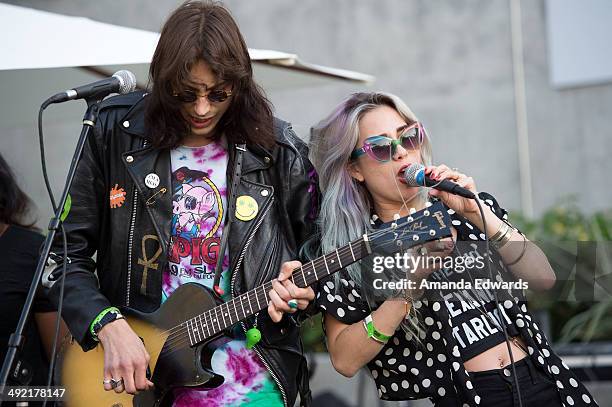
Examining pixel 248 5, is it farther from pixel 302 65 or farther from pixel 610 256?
pixel 610 256

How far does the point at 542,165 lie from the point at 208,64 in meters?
6.41

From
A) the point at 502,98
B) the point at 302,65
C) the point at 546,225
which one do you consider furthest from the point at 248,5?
the point at 302,65

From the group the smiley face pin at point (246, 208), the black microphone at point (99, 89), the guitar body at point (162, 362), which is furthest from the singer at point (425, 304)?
the black microphone at point (99, 89)

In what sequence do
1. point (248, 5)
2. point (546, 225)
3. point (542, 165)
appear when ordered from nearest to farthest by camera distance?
point (546, 225) < point (542, 165) < point (248, 5)

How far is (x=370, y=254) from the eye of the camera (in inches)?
110

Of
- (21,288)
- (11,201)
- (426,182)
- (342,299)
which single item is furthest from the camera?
(11,201)

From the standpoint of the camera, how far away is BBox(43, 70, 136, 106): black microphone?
9.41 feet

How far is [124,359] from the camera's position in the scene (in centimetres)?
291

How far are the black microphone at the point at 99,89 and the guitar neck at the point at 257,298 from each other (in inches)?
33.8

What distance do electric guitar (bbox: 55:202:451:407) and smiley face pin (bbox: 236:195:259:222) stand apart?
0.96 ft

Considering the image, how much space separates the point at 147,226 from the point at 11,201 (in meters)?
1.17

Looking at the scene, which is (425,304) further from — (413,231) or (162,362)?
(162,362)

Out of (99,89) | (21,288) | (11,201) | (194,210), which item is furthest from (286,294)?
(11,201)

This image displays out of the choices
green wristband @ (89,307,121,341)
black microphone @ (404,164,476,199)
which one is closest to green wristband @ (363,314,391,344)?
black microphone @ (404,164,476,199)
